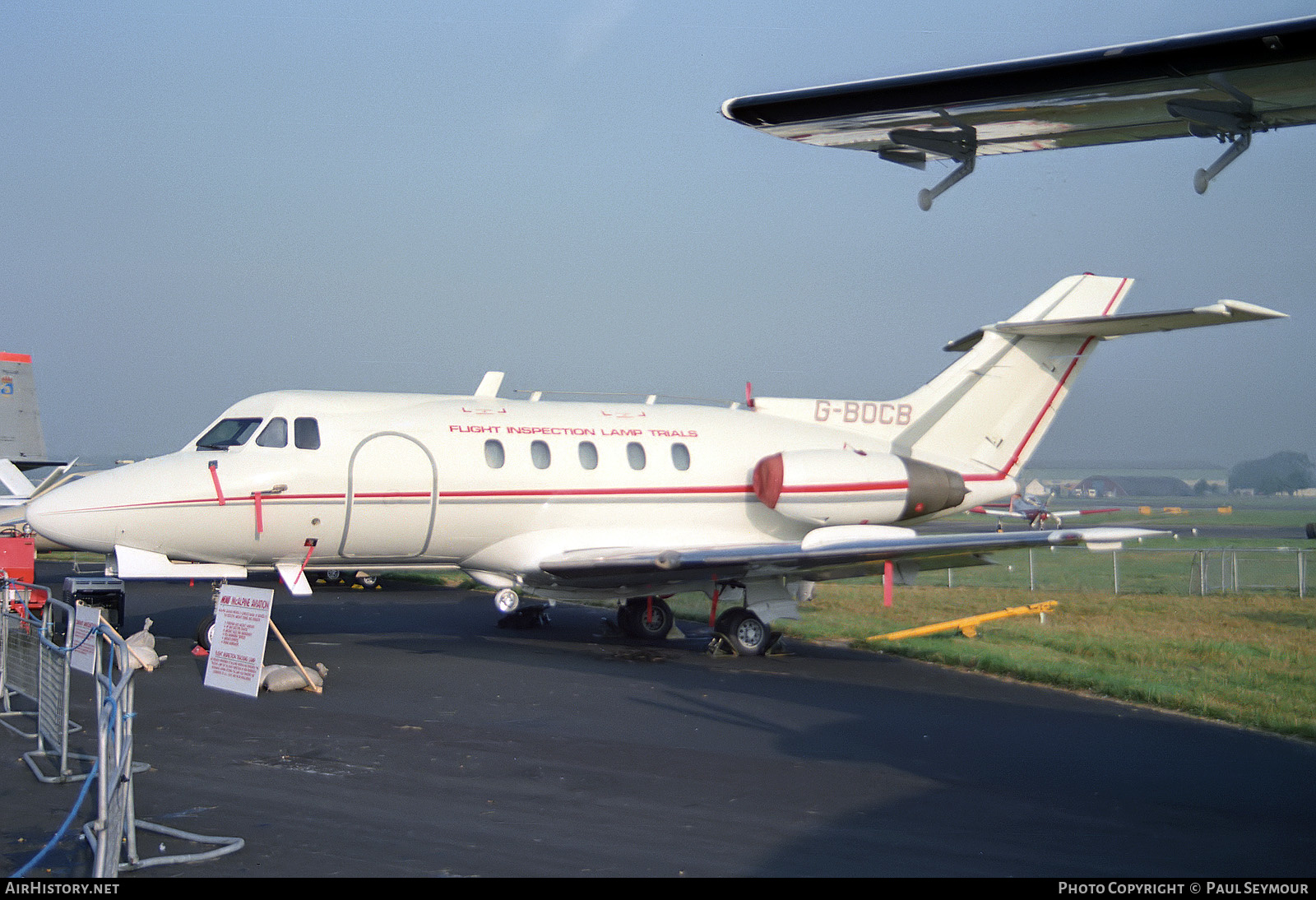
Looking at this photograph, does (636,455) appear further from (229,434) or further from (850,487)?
(229,434)

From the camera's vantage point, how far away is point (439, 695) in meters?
11.8

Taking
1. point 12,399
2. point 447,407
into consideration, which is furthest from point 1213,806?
point 12,399

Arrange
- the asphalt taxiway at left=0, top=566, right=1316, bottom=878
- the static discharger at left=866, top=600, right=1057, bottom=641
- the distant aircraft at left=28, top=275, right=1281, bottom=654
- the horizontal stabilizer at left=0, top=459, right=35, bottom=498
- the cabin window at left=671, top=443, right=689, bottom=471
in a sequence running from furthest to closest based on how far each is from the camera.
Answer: the horizontal stabilizer at left=0, top=459, right=35, bottom=498 → the cabin window at left=671, top=443, right=689, bottom=471 → the static discharger at left=866, top=600, right=1057, bottom=641 → the distant aircraft at left=28, top=275, right=1281, bottom=654 → the asphalt taxiway at left=0, top=566, right=1316, bottom=878

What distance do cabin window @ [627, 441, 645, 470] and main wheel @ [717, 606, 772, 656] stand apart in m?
2.67

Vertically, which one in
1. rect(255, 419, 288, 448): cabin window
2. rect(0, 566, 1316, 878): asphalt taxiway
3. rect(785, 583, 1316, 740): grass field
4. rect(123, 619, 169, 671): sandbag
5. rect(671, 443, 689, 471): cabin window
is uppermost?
rect(255, 419, 288, 448): cabin window

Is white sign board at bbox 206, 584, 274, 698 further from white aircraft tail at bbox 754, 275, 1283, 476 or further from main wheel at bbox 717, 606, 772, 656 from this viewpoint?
white aircraft tail at bbox 754, 275, 1283, 476

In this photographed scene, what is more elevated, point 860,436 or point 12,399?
point 12,399

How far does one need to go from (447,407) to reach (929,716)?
26.8ft

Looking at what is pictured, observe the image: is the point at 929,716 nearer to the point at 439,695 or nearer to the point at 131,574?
the point at 439,695

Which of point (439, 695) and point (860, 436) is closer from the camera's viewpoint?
point (439, 695)

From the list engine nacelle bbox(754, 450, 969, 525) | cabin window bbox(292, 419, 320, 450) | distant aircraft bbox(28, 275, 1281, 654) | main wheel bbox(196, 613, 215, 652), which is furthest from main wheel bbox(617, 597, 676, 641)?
main wheel bbox(196, 613, 215, 652)

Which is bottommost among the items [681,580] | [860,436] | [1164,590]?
[1164,590]

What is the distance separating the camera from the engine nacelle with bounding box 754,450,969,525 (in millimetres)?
16656

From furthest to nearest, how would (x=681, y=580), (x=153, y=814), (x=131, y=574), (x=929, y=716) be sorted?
(x=681, y=580) → (x=131, y=574) → (x=929, y=716) → (x=153, y=814)
